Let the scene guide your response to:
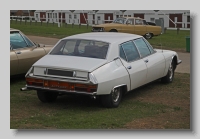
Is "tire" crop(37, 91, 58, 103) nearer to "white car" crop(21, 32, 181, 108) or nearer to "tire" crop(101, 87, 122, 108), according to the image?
"white car" crop(21, 32, 181, 108)

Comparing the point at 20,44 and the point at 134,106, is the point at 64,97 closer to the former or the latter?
the point at 134,106

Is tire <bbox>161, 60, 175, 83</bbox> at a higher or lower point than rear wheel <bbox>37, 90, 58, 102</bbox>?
higher

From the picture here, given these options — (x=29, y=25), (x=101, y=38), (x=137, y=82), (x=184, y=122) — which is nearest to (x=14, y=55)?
(x=101, y=38)

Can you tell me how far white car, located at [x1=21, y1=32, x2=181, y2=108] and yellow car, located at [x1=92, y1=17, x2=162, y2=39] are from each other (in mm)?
13200

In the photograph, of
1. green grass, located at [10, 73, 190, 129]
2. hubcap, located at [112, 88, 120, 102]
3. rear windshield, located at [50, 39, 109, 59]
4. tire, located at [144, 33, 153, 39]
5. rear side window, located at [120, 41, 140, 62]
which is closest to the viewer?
green grass, located at [10, 73, 190, 129]

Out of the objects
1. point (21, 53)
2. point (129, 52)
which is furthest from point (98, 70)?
point (21, 53)

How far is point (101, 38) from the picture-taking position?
25.1ft

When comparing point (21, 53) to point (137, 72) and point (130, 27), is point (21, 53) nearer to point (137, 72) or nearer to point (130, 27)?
point (137, 72)

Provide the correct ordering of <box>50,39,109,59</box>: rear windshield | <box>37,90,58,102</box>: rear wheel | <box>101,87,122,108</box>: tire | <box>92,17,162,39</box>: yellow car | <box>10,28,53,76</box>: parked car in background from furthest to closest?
1. <box>92,17,162,39</box>: yellow car
2. <box>10,28,53,76</box>: parked car in background
3. <box>37,90,58,102</box>: rear wheel
4. <box>50,39,109,59</box>: rear windshield
5. <box>101,87,122,108</box>: tire

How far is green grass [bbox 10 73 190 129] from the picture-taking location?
611 cm

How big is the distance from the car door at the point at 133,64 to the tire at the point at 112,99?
41 centimetres

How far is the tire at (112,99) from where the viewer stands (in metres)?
6.90

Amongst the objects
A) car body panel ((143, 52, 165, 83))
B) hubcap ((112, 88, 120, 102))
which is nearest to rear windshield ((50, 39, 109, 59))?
hubcap ((112, 88, 120, 102))

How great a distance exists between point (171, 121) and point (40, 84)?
231cm
